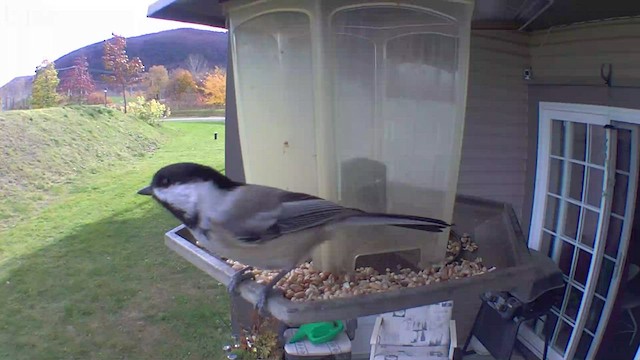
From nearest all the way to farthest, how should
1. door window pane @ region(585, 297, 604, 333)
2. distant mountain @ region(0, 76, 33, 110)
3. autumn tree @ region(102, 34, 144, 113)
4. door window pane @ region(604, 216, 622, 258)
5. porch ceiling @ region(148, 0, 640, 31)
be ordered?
porch ceiling @ region(148, 0, 640, 31)
door window pane @ region(604, 216, 622, 258)
door window pane @ region(585, 297, 604, 333)
distant mountain @ region(0, 76, 33, 110)
autumn tree @ region(102, 34, 144, 113)

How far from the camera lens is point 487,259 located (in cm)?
175

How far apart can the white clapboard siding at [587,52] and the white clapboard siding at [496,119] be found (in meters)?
0.12

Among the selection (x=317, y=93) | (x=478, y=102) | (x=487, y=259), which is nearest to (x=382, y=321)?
(x=478, y=102)

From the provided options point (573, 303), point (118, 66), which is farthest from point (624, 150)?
point (118, 66)

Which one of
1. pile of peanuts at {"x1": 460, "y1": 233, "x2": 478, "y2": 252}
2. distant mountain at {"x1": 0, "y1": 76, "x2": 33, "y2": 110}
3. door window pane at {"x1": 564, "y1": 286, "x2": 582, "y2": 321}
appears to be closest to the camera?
pile of peanuts at {"x1": 460, "y1": 233, "x2": 478, "y2": 252}

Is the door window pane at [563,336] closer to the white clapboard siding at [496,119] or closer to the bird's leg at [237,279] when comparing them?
the white clapboard siding at [496,119]

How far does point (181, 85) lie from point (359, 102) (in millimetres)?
17632

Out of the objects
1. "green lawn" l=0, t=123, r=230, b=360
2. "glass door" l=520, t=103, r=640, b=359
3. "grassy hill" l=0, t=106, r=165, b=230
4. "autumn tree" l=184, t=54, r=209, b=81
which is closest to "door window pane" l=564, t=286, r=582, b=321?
"glass door" l=520, t=103, r=640, b=359

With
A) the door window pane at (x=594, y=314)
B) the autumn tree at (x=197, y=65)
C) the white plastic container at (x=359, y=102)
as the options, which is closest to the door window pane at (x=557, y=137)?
the door window pane at (x=594, y=314)

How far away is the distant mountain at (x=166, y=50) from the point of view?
61.8ft

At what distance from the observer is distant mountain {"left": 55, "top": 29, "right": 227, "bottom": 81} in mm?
18828

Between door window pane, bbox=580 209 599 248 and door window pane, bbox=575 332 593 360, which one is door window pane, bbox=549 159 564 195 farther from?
door window pane, bbox=575 332 593 360

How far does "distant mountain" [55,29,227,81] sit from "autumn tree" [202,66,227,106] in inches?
90.1

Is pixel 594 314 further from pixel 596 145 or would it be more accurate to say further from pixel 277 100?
pixel 277 100
